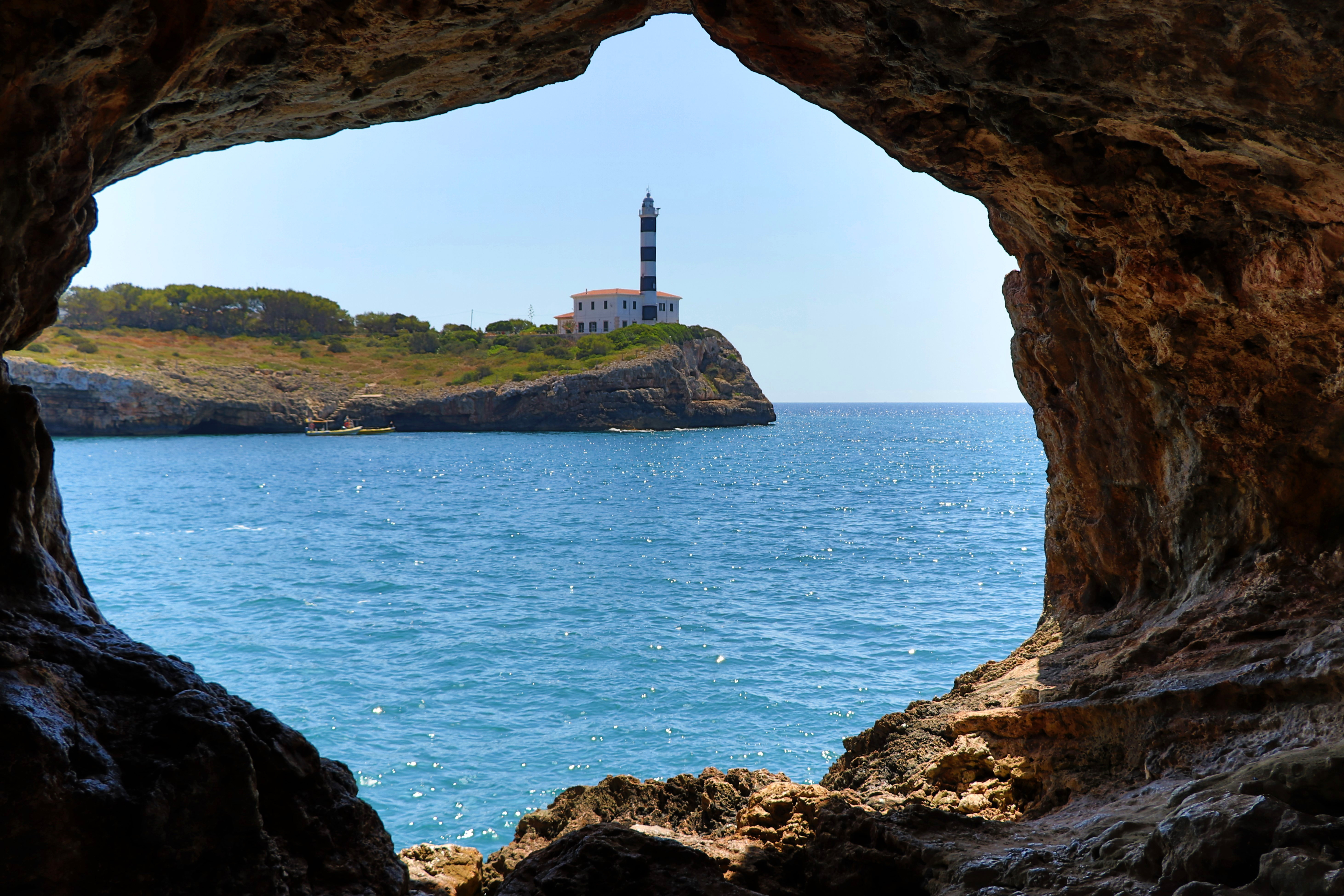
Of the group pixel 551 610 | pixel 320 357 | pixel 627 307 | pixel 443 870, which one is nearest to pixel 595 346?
pixel 627 307

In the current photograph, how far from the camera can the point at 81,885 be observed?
152 inches

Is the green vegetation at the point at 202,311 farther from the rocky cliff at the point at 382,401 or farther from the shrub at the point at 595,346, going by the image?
the shrub at the point at 595,346

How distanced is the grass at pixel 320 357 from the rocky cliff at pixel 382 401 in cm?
206

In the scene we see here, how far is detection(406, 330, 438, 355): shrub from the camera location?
120 m

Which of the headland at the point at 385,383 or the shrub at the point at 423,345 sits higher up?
the shrub at the point at 423,345

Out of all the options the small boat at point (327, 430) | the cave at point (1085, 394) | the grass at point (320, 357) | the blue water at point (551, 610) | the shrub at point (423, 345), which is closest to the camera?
the cave at point (1085, 394)

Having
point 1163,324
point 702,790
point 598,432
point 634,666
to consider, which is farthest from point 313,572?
point 598,432

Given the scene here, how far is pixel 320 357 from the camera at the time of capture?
112562 millimetres

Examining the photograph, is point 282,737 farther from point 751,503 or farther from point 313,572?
point 751,503

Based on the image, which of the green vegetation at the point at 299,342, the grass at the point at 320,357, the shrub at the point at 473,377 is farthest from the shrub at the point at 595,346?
the shrub at the point at 473,377

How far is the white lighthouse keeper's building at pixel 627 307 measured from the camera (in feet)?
372

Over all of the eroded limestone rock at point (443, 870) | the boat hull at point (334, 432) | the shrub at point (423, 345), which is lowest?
the eroded limestone rock at point (443, 870)

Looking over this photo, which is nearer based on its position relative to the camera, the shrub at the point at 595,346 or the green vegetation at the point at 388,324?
the shrub at the point at 595,346

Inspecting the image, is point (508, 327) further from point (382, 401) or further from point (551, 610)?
point (551, 610)
